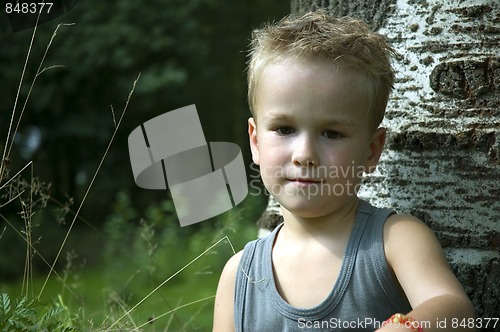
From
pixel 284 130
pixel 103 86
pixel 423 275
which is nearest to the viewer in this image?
pixel 423 275

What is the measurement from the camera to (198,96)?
32.6ft

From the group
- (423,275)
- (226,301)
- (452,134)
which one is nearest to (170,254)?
(226,301)

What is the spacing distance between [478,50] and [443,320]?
0.99 metres

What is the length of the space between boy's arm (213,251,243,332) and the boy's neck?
0.26 m

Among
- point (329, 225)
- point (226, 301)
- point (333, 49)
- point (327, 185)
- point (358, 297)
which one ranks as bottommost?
point (226, 301)

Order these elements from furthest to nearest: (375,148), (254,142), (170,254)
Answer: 1. (170,254)
2. (254,142)
3. (375,148)

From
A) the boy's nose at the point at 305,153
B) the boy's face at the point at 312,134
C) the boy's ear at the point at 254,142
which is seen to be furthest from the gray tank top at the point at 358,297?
the boy's ear at the point at 254,142

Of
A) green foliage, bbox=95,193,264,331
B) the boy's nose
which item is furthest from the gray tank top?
Answer: green foliage, bbox=95,193,264,331

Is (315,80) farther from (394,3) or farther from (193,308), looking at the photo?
(193,308)

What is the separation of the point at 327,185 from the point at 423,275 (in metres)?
0.38

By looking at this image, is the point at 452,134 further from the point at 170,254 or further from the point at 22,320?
the point at 170,254

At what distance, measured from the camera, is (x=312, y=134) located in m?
2.21

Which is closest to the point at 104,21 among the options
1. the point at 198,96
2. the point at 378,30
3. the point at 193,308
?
the point at 198,96

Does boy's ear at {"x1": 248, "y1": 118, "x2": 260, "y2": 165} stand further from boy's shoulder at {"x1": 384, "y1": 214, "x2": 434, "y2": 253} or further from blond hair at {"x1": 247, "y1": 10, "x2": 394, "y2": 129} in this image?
boy's shoulder at {"x1": 384, "y1": 214, "x2": 434, "y2": 253}
